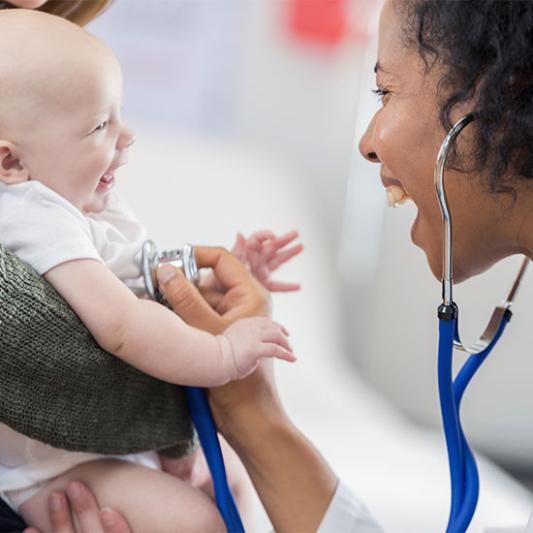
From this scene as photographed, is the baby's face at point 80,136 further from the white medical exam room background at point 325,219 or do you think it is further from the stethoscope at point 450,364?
the white medical exam room background at point 325,219

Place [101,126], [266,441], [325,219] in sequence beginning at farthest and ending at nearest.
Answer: [325,219], [266,441], [101,126]

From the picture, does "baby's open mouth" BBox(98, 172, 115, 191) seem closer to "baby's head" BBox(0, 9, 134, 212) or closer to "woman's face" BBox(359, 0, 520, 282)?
"baby's head" BBox(0, 9, 134, 212)

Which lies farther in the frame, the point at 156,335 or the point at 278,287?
the point at 278,287

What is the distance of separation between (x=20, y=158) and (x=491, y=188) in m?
0.52

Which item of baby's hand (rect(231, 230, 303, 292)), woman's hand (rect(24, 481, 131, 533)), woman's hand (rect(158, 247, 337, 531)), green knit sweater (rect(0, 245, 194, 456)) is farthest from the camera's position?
baby's hand (rect(231, 230, 303, 292))

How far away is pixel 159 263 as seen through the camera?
1199 mm

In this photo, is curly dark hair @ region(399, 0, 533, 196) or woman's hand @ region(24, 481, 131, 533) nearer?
curly dark hair @ region(399, 0, 533, 196)

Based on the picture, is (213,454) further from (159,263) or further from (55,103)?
(55,103)

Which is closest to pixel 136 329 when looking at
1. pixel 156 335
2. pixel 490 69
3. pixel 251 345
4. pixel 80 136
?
pixel 156 335

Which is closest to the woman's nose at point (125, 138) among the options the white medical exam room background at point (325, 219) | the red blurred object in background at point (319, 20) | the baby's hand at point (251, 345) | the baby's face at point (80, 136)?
the baby's face at point (80, 136)

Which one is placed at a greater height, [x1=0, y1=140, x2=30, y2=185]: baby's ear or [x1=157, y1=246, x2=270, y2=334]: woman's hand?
[x1=0, y1=140, x2=30, y2=185]: baby's ear

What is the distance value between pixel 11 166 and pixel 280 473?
509 millimetres

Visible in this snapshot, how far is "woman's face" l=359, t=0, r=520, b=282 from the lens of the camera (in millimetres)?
1015

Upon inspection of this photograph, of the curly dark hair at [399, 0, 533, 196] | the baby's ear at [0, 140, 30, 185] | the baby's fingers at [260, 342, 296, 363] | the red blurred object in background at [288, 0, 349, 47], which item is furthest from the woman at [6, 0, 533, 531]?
the red blurred object in background at [288, 0, 349, 47]
